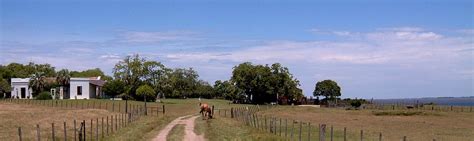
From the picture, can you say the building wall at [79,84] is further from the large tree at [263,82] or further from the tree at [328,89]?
the tree at [328,89]

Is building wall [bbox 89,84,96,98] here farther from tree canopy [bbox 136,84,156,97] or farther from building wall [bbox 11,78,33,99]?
building wall [bbox 11,78,33,99]

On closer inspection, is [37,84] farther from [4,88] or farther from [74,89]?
[74,89]

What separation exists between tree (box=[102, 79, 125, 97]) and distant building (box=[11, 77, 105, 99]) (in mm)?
1838

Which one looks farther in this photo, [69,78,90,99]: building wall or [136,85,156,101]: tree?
[69,78,90,99]: building wall

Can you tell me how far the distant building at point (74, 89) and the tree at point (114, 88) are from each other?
1.84m

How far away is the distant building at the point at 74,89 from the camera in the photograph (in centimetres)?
12162

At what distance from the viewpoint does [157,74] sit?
139m

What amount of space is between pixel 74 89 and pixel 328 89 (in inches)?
3093

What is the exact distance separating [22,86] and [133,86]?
2317 cm

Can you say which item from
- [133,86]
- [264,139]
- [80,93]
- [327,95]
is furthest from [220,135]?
[327,95]

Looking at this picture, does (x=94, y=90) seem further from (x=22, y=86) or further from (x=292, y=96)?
(x=292, y=96)

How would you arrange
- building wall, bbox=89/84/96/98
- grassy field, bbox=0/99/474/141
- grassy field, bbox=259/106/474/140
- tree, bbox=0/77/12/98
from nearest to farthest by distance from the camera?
grassy field, bbox=0/99/474/141
grassy field, bbox=259/106/474/140
building wall, bbox=89/84/96/98
tree, bbox=0/77/12/98

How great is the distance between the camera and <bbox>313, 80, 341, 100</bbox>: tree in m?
175


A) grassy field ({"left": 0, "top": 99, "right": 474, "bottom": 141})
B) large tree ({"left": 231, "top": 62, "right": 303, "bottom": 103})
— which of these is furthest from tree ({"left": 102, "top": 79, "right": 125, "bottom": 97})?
grassy field ({"left": 0, "top": 99, "right": 474, "bottom": 141})
